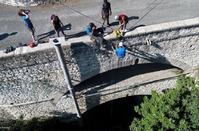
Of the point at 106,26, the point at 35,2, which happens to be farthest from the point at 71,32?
the point at 35,2

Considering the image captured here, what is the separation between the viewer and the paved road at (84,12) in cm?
1499

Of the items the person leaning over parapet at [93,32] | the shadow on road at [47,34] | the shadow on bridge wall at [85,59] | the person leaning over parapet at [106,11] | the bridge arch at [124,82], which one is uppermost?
the person leaning over parapet at [106,11]

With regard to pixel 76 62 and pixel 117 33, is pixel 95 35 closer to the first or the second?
pixel 117 33

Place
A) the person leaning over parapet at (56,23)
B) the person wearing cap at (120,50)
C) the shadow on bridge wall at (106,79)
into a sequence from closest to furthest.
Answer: the person wearing cap at (120,50) → the person leaning over parapet at (56,23) → the shadow on bridge wall at (106,79)

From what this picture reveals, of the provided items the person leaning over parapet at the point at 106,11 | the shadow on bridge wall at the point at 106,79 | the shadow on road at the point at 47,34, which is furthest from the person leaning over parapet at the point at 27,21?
the shadow on bridge wall at the point at 106,79

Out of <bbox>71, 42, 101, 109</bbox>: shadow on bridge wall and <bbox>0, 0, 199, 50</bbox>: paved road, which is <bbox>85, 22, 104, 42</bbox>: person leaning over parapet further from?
<bbox>0, 0, 199, 50</bbox>: paved road

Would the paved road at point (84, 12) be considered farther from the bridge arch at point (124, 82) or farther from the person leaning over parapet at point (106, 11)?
the bridge arch at point (124, 82)

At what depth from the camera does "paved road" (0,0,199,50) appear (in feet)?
49.2

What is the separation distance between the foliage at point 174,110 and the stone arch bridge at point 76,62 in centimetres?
185

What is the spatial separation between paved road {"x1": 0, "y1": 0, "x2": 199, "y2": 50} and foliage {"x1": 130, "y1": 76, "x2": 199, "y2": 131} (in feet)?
11.2

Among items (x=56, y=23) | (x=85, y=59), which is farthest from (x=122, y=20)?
(x=56, y=23)

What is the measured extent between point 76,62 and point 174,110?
4.38 metres

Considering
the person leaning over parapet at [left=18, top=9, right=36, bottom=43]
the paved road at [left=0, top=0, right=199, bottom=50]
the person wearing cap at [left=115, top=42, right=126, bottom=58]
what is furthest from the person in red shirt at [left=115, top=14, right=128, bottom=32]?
the person leaning over parapet at [left=18, top=9, right=36, bottom=43]

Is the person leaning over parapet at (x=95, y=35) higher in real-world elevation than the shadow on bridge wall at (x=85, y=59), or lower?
higher
